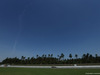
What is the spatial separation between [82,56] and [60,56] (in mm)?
23060

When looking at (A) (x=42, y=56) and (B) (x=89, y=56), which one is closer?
(B) (x=89, y=56)

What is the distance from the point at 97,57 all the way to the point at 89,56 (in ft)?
23.5

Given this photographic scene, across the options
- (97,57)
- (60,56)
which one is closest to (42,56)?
(60,56)

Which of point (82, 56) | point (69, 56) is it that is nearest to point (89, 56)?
point (82, 56)

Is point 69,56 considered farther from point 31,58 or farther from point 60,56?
point 31,58

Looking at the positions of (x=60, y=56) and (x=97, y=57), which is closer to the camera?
(x=97, y=57)

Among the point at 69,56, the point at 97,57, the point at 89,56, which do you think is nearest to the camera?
the point at 97,57

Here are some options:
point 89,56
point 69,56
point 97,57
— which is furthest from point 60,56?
point 97,57

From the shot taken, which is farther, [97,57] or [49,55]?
[49,55]

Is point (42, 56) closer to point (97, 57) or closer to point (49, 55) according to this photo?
point (49, 55)

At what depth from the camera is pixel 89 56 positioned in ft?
267

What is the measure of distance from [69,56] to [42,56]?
2850 cm

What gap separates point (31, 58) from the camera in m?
93.8

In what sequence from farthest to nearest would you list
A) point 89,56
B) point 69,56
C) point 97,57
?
point 69,56 → point 89,56 → point 97,57
